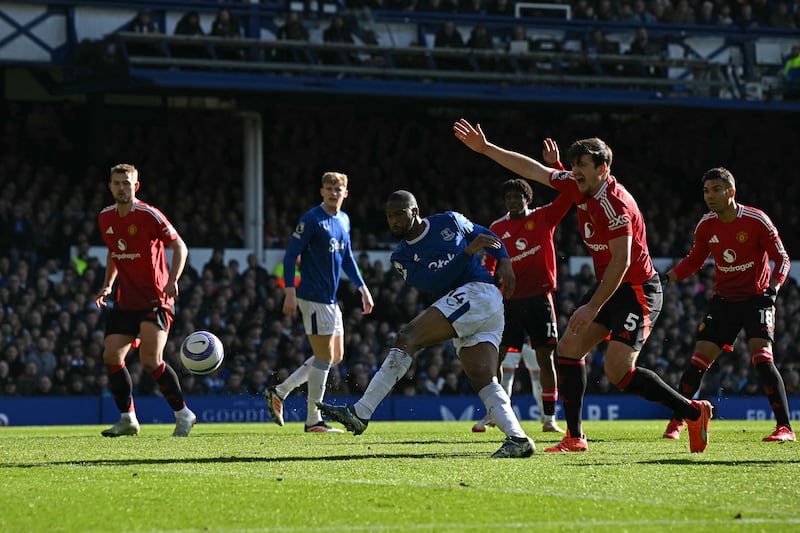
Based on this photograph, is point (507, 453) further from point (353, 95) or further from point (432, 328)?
point (353, 95)

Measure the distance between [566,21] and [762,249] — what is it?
17.2 m

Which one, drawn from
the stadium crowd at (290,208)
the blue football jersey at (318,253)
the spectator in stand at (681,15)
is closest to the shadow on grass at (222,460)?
the blue football jersey at (318,253)

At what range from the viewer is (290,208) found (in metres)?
28.7

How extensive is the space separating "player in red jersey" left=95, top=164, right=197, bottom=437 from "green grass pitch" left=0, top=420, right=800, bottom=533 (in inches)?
57.2

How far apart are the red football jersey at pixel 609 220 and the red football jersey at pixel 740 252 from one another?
2069 mm

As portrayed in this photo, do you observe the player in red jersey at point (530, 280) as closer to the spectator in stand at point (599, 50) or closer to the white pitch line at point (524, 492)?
the white pitch line at point (524, 492)

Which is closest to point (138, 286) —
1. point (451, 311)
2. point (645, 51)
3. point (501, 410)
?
point (451, 311)

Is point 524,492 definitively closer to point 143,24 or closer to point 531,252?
point 531,252

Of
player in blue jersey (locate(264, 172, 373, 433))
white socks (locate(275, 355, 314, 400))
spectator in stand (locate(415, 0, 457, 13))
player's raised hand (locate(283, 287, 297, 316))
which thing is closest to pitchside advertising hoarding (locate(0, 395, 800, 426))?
white socks (locate(275, 355, 314, 400))

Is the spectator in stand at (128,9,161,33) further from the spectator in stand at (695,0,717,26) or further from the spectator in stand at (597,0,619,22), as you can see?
the spectator in stand at (695,0,717,26)

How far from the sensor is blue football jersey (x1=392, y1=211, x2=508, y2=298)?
10.2m

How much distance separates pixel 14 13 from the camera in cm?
2622

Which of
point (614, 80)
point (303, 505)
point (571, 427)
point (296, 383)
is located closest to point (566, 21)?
point (614, 80)

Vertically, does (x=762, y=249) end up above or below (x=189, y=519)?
above
